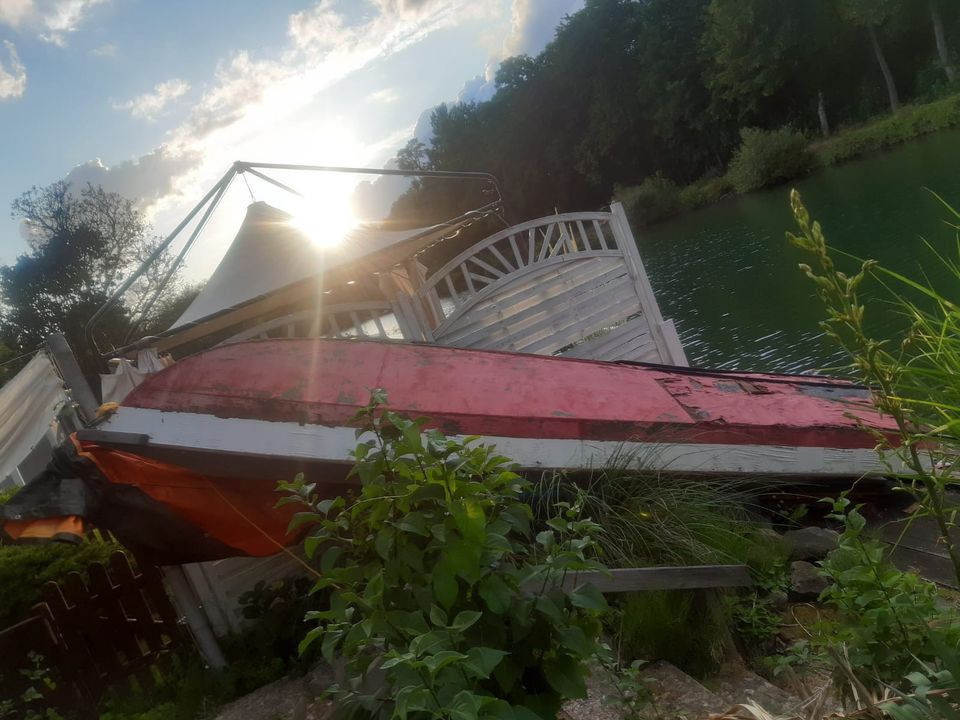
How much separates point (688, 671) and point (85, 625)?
348 centimetres

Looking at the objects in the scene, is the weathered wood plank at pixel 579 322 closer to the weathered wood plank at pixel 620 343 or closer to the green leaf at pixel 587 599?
the weathered wood plank at pixel 620 343

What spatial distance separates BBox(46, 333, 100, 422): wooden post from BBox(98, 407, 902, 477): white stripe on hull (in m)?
0.90

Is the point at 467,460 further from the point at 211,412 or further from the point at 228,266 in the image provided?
the point at 228,266

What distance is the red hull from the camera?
14.4 ft

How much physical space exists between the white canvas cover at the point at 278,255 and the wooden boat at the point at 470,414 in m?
2.45

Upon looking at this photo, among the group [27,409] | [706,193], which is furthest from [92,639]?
[706,193]

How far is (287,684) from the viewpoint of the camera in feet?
13.8

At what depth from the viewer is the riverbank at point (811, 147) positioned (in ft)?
93.1

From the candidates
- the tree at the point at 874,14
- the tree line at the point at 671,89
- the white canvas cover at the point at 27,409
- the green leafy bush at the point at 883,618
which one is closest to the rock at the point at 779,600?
the green leafy bush at the point at 883,618

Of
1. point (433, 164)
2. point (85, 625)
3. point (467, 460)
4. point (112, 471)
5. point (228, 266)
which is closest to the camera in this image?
point (467, 460)

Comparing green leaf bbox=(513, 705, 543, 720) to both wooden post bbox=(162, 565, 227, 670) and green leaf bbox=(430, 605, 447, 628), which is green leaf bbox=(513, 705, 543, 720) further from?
wooden post bbox=(162, 565, 227, 670)

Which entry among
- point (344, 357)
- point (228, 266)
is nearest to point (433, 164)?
point (228, 266)

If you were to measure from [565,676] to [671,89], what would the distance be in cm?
5042

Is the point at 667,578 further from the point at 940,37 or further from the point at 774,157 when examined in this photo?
the point at 940,37
